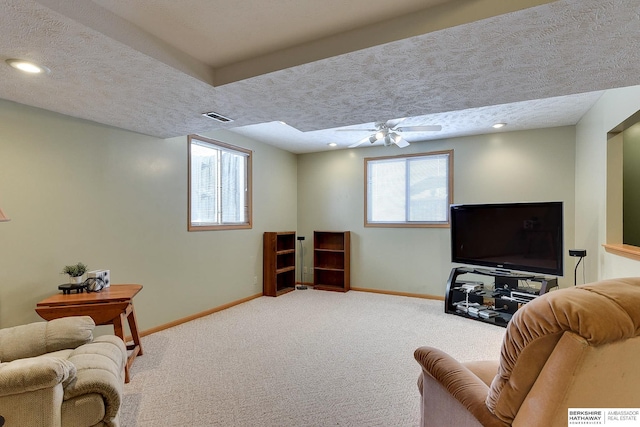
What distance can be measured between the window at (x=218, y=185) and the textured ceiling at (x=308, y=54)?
4.74 ft

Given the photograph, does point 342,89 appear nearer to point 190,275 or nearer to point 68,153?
point 68,153

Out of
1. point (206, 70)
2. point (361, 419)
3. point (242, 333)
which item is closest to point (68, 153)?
point (206, 70)

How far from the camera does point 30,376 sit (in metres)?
1.35

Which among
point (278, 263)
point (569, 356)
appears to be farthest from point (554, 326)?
point (278, 263)

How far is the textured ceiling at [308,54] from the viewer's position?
4.96 feet

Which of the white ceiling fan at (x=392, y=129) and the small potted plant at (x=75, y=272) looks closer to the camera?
the small potted plant at (x=75, y=272)

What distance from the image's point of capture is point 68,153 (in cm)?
286

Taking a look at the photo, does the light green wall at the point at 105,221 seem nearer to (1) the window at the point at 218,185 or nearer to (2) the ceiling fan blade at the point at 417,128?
(1) the window at the point at 218,185

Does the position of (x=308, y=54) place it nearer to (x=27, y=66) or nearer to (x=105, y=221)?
(x=27, y=66)

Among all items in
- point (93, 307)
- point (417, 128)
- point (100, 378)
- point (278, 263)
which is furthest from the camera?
point (278, 263)

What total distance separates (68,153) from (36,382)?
7.39ft

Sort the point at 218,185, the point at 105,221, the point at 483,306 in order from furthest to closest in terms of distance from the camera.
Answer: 1. the point at 218,185
2. the point at 483,306
3. the point at 105,221

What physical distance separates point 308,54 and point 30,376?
6.98ft

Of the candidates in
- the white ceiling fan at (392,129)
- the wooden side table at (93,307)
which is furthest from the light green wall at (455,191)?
the wooden side table at (93,307)
